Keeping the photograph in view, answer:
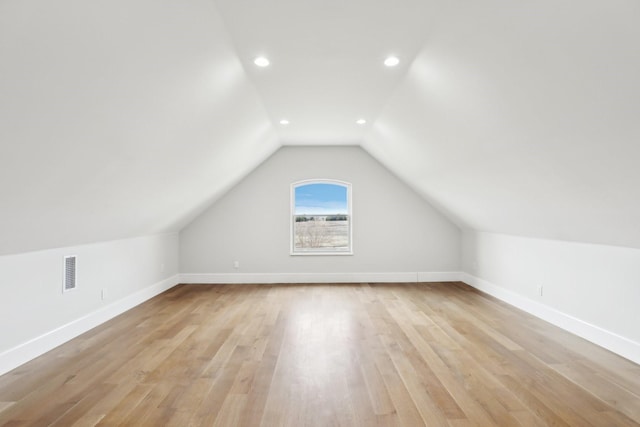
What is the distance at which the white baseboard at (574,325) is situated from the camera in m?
3.20

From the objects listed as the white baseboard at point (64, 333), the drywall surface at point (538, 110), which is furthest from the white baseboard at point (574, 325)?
the white baseboard at point (64, 333)

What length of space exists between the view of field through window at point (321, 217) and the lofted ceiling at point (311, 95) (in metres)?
2.62

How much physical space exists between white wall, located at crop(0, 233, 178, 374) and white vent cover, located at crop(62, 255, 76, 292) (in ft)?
0.20

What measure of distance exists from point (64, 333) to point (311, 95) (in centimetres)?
354

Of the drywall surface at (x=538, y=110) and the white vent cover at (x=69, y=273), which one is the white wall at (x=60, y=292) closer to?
the white vent cover at (x=69, y=273)

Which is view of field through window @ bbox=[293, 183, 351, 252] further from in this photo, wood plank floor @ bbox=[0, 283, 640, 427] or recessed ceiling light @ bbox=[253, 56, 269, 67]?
recessed ceiling light @ bbox=[253, 56, 269, 67]

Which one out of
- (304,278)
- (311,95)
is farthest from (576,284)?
(304,278)

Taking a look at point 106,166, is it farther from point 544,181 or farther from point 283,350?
point 544,181

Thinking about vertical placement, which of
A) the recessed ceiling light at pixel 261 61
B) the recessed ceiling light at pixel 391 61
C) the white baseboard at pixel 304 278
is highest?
the recessed ceiling light at pixel 261 61

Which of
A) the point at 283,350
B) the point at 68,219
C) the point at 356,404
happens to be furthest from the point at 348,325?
the point at 68,219

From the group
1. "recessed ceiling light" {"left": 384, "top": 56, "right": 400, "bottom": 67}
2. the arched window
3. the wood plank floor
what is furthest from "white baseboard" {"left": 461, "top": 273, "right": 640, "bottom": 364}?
"recessed ceiling light" {"left": 384, "top": 56, "right": 400, "bottom": 67}

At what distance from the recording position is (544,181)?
318 centimetres

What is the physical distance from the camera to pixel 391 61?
3199 mm

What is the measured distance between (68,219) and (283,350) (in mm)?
2262
